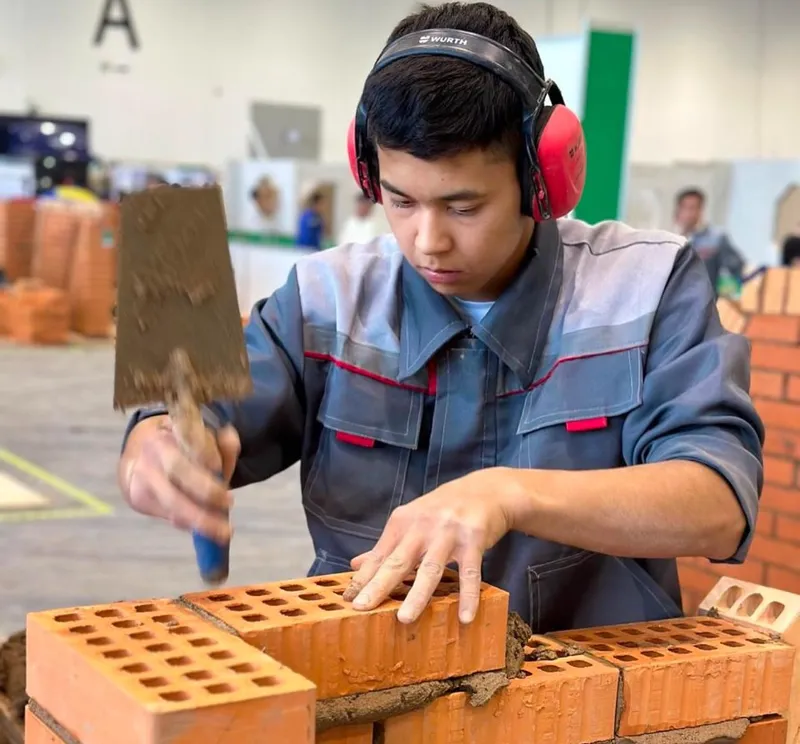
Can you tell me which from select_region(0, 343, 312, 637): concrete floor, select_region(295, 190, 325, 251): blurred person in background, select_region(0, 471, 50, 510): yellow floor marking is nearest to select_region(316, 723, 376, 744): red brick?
select_region(0, 343, 312, 637): concrete floor

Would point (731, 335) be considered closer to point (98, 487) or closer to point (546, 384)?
point (546, 384)

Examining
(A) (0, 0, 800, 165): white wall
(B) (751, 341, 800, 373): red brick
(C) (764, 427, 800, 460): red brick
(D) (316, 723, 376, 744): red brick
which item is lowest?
(C) (764, 427, 800, 460): red brick

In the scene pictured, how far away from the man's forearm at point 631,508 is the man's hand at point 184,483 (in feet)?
0.99

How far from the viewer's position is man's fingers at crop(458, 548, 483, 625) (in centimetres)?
105

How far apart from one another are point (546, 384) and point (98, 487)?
4.18m

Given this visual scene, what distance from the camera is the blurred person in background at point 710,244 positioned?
811cm

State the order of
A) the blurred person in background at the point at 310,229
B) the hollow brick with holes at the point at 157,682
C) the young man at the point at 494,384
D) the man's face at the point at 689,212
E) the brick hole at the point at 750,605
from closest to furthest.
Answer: the hollow brick with holes at the point at 157,682, the young man at the point at 494,384, the brick hole at the point at 750,605, the man's face at the point at 689,212, the blurred person in background at the point at 310,229

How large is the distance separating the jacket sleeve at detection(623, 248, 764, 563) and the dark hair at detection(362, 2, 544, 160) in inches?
12.5

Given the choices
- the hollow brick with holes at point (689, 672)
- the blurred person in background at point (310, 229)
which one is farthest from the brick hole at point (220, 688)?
the blurred person in background at point (310, 229)

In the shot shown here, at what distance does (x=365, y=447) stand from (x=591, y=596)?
36cm

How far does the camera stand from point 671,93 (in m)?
16.2

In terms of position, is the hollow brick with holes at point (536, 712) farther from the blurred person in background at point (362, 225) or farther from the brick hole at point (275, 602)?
the blurred person in background at point (362, 225)

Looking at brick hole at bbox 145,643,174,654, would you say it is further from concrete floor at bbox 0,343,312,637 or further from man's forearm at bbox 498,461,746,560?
concrete floor at bbox 0,343,312,637

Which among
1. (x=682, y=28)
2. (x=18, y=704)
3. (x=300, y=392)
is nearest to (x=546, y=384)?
(x=300, y=392)
